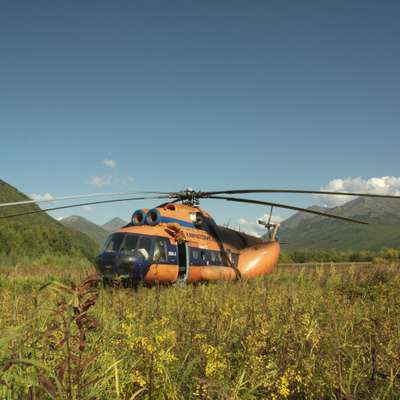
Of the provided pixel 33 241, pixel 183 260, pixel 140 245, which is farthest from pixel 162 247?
pixel 33 241

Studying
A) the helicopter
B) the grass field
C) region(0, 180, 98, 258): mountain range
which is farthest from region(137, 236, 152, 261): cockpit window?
region(0, 180, 98, 258): mountain range

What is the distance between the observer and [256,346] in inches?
109

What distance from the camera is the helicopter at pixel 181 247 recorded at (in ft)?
32.2

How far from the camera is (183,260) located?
463 inches

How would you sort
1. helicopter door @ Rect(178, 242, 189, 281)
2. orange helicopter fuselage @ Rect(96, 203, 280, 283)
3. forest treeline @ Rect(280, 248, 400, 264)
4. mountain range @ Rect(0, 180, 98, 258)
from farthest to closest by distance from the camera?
forest treeline @ Rect(280, 248, 400, 264) < mountain range @ Rect(0, 180, 98, 258) < helicopter door @ Rect(178, 242, 189, 281) < orange helicopter fuselage @ Rect(96, 203, 280, 283)

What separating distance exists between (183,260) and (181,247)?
0.47 meters

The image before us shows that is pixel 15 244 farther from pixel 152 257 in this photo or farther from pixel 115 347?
pixel 115 347

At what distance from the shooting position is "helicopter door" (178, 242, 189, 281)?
36.6 ft

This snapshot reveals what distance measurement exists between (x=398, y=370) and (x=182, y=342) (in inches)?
69.7

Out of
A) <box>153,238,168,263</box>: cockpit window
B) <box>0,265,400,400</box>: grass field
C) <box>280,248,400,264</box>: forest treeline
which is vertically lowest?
<box>280,248,400,264</box>: forest treeline

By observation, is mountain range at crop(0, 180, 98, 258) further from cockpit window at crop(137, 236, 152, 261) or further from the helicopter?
cockpit window at crop(137, 236, 152, 261)

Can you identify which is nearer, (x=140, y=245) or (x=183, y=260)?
(x=140, y=245)

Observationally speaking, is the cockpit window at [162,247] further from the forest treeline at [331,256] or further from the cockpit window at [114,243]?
the forest treeline at [331,256]

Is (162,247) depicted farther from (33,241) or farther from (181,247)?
(33,241)
